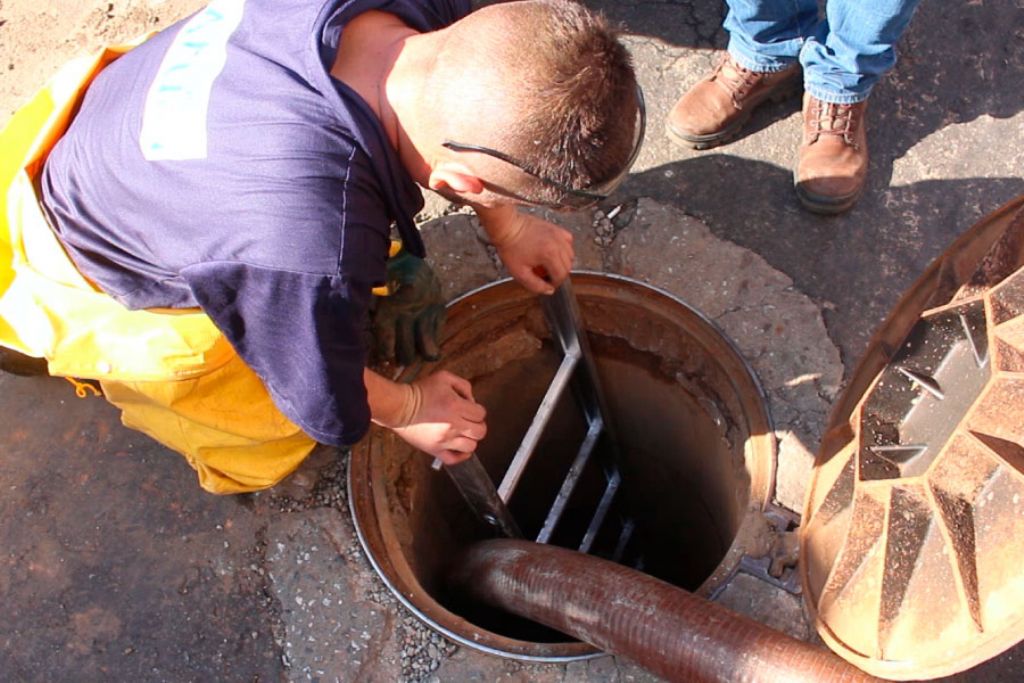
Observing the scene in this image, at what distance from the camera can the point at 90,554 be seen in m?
2.28

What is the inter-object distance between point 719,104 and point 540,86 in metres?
1.40

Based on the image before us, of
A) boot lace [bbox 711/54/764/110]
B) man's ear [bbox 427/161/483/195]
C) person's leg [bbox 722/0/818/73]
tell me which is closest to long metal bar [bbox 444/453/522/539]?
man's ear [bbox 427/161/483/195]

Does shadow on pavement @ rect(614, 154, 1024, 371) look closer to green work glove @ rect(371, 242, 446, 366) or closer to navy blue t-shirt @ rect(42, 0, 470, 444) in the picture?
green work glove @ rect(371, 242, 446, 366)

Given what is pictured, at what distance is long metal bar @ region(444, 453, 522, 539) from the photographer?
7.00 feet

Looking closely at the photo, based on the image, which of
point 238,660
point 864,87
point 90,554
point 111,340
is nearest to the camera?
point 111,340

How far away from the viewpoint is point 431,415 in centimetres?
197

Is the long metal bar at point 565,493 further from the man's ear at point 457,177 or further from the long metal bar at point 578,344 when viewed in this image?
the man's ear at point 457,177

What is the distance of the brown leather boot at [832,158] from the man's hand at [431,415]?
3.93ft

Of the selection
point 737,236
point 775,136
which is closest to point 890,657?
point 737,236

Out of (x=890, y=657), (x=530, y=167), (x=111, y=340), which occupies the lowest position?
(x=890, y=657)

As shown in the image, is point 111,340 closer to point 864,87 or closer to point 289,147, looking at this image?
point 289,147

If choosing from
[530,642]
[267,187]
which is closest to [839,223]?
[530,642]

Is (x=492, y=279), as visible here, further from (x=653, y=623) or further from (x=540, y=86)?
(x=540, y=86)

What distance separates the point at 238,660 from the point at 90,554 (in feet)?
1.57
